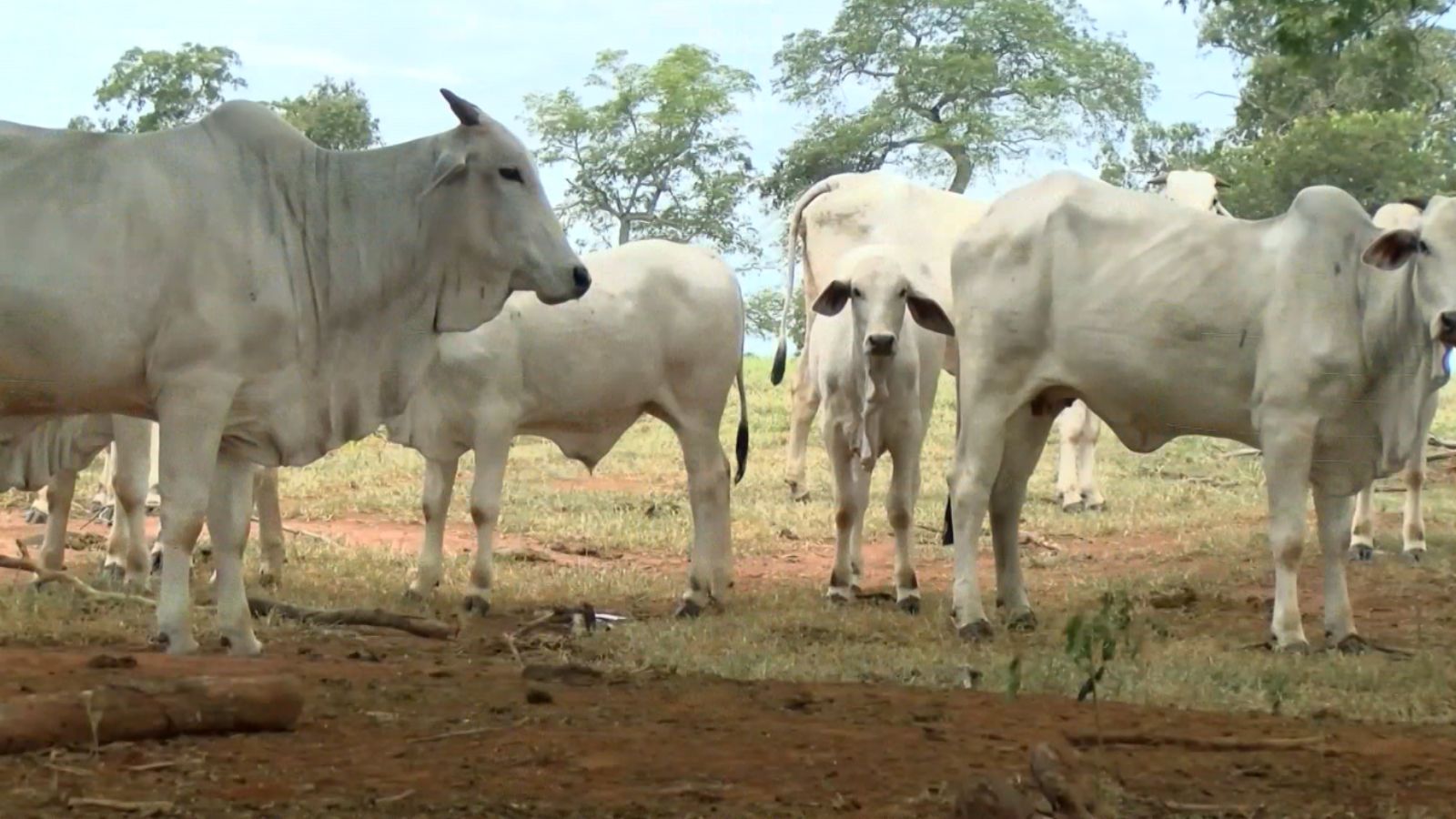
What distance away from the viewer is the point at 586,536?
1063cm

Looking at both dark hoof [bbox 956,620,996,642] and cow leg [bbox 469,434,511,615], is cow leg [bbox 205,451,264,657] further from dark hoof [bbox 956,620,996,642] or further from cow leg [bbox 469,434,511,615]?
dark hoof [bbox 956,620,996,642]

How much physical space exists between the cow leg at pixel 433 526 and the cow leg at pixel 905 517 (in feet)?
5.73

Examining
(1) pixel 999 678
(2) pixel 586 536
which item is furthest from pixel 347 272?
(2) pixel 586 536

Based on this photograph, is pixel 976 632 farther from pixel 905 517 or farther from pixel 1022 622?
pixel 905 517

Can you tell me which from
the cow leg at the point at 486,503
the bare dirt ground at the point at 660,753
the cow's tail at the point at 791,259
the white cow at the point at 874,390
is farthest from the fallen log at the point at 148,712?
the cow's tail at the point at 791,259

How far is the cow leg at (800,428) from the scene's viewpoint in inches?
488

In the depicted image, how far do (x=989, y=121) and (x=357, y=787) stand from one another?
2525 cm

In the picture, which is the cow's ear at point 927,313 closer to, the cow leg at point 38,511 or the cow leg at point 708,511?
the cow leg at point 708,511

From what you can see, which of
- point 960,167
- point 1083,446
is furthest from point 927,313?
point 960,167

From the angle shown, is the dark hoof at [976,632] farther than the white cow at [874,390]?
No

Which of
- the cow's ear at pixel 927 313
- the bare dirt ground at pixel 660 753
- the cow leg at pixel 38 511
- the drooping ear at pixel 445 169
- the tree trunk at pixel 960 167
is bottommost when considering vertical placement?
the bare dirt ground at pixel 660 753

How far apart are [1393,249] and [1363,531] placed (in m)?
3.29

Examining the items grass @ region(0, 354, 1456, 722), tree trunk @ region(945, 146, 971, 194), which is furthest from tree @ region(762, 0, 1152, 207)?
grass @ region(0, 354, 1456, 722)

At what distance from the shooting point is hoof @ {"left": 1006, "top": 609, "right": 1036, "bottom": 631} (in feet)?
24.0
